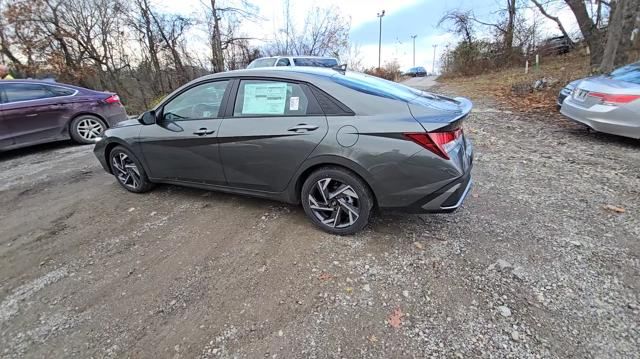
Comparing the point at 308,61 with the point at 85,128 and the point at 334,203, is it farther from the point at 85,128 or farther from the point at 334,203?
the point at 334,203

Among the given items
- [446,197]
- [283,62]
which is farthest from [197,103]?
[283,62]

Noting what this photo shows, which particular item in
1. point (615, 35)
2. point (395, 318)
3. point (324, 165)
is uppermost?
point (615, 35)

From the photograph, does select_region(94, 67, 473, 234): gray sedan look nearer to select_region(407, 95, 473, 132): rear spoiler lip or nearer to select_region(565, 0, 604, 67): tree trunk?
select_region(407, 95, 473, 132): rear spoiler lip

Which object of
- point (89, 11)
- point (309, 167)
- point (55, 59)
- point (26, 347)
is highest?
point (89, 11)

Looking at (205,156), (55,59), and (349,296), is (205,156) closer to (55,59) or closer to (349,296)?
(349,296)

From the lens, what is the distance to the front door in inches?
128

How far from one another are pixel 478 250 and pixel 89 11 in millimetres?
21100

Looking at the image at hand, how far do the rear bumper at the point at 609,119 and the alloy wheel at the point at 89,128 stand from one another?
8.75 metres

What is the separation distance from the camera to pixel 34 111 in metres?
6.03

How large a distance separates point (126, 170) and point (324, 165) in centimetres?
277

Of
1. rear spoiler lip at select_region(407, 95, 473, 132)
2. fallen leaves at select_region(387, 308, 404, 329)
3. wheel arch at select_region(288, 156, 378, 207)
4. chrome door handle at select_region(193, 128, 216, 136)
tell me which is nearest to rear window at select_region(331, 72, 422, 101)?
rear spoiler lip at select_region(407, 95, 473, 132)

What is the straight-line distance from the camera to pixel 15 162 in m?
5.95

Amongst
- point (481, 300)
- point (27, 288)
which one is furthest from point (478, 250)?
point (27, 288)

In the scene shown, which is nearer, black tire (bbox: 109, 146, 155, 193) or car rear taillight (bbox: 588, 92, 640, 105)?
black tire (bbox: 109, 146, 155, 193)
